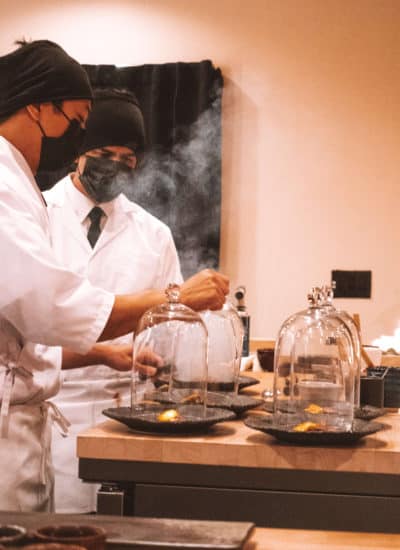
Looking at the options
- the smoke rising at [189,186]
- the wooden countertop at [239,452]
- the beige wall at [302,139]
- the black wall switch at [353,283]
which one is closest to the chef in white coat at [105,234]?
the wooden countertop at [239,452]

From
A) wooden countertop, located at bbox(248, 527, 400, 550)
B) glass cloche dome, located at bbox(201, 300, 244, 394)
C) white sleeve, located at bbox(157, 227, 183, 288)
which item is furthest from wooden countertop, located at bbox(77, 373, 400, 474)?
white sleeve, located at bbox(157, 227, 183, 288)

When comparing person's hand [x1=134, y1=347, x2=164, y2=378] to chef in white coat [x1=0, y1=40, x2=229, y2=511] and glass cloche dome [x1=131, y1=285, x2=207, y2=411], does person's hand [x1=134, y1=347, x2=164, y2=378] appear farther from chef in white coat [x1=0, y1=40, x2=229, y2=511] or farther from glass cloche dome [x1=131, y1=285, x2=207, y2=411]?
chef in white coat [x1=0, y1=40, x2=229, y2=511]

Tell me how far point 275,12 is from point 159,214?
130 cm

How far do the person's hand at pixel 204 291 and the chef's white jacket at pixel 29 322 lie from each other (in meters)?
0.24

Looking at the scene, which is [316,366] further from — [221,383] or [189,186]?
[189,186]

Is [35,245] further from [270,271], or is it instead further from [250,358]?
[270,271]

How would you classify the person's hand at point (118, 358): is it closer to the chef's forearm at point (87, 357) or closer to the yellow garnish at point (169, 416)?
the chef's forearm at point (87, 357)

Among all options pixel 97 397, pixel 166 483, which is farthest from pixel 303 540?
pixel 97 397

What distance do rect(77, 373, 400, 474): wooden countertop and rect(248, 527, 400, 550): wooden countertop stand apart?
13 centimetres

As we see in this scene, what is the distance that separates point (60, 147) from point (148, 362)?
0.58 m

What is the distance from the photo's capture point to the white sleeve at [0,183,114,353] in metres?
1.92

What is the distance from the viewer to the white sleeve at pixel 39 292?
192 centimetres

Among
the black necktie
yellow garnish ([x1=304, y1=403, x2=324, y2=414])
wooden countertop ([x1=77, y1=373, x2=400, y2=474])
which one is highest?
the black necktie

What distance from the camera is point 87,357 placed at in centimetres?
266
